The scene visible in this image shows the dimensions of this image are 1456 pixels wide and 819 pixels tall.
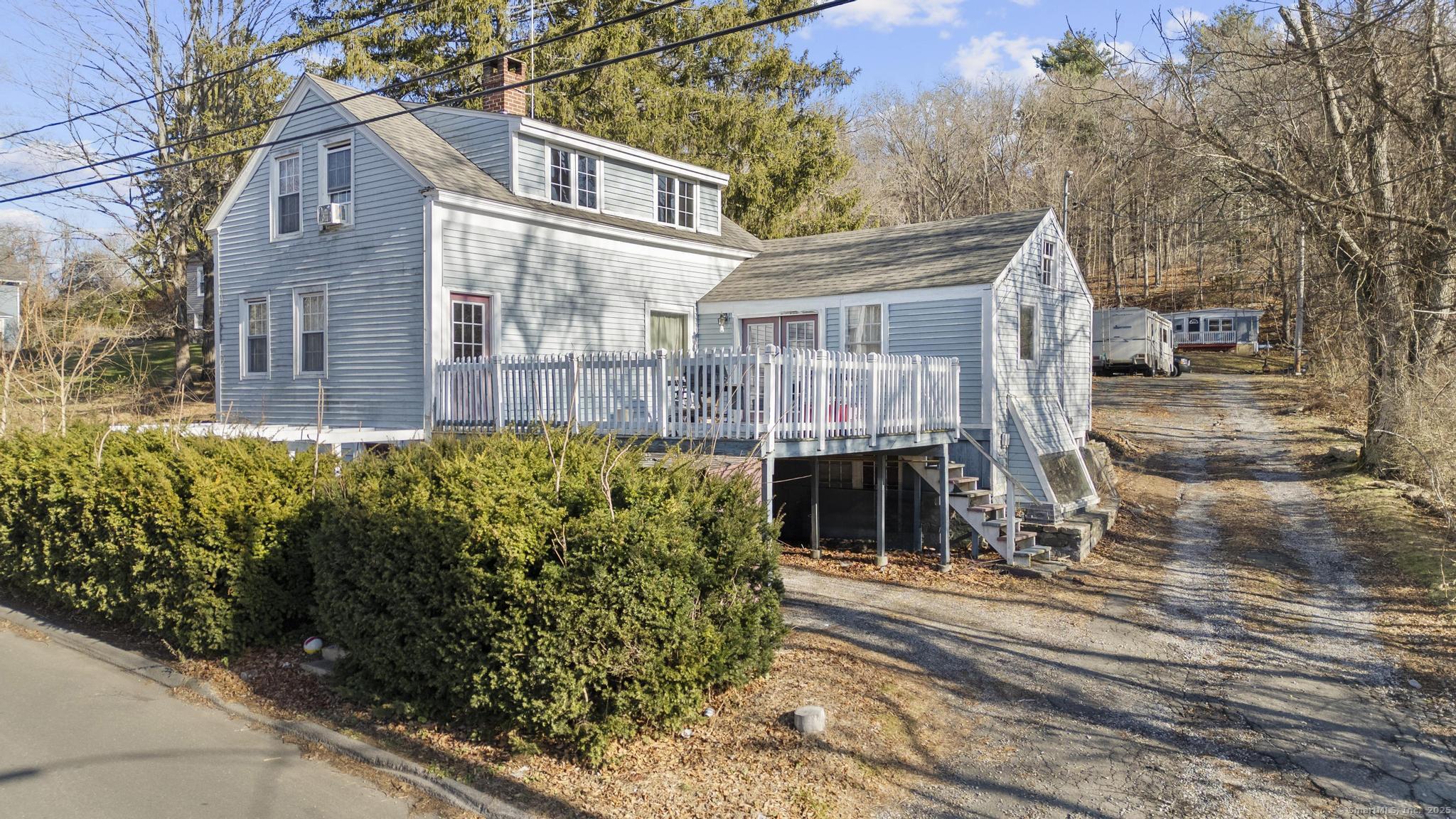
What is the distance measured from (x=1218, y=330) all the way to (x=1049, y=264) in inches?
1349

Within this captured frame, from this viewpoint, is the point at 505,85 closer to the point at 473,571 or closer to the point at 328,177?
the point at 328,177

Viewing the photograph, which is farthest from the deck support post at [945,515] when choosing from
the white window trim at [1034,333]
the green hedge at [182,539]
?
the green hedge at [182,539]

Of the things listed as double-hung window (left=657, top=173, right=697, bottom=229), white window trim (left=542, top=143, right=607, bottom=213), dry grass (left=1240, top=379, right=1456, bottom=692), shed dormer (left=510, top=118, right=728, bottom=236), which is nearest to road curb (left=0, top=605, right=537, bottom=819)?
dry grass (left=1240, top=379, right=1456, bottom=692)

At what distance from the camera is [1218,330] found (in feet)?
153

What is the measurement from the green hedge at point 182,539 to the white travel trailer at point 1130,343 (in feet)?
116

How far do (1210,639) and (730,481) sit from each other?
243 inches

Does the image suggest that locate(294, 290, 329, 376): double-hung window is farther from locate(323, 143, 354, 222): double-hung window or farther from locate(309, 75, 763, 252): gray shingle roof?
locate(309, 75, 763, 252): gray shingle roof

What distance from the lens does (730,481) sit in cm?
697

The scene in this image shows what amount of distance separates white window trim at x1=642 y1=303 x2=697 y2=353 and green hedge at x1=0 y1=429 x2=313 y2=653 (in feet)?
30.3

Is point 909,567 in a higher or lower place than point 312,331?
lower

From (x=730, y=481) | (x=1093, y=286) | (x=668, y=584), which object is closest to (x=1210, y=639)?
(x=730, y=481)

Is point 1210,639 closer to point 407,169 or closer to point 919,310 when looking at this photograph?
point 919,310

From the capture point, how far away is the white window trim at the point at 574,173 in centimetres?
1628

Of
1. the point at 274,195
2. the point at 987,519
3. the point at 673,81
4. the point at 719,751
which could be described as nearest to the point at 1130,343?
the point at 673,81
